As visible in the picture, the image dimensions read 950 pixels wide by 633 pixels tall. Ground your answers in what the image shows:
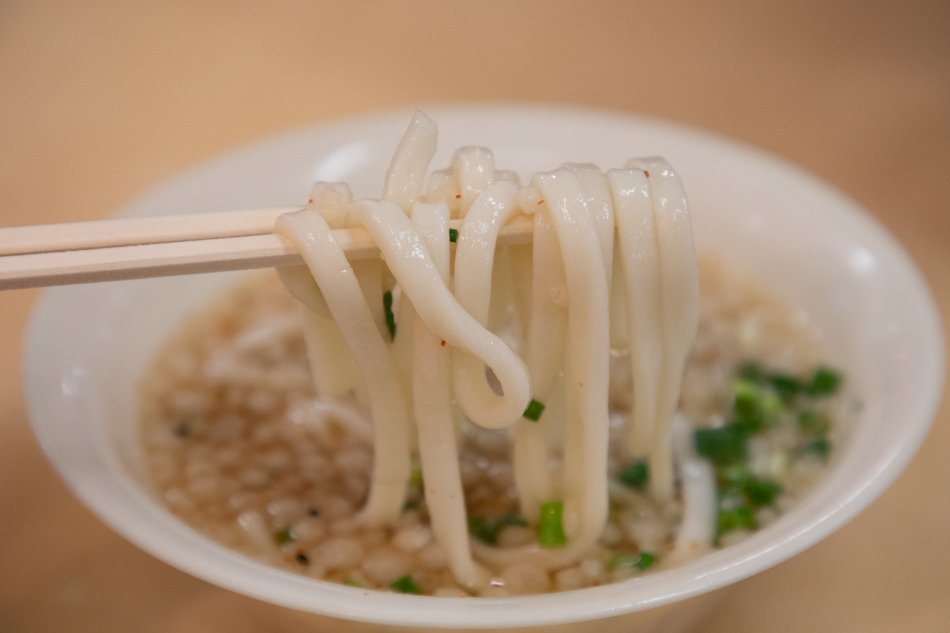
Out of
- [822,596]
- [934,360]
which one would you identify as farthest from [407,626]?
[934,360]

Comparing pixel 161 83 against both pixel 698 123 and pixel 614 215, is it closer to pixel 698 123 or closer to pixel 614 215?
pixel 698 123

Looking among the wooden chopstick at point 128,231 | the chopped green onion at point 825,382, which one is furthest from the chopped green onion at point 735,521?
the wooden chopstick at point 128,231

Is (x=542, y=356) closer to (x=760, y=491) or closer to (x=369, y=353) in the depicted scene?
(x=369, y=353)

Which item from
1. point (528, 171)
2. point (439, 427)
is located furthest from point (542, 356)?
point (528, 171)

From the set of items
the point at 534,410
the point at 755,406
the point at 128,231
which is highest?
the point at 128,231

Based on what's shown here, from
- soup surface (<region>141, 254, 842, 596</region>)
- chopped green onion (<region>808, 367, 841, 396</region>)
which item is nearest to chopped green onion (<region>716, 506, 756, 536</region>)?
soup surface (<region>141, 254, 842, 596</region>)

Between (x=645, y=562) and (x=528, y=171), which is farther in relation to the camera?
(x=528, y=171)
